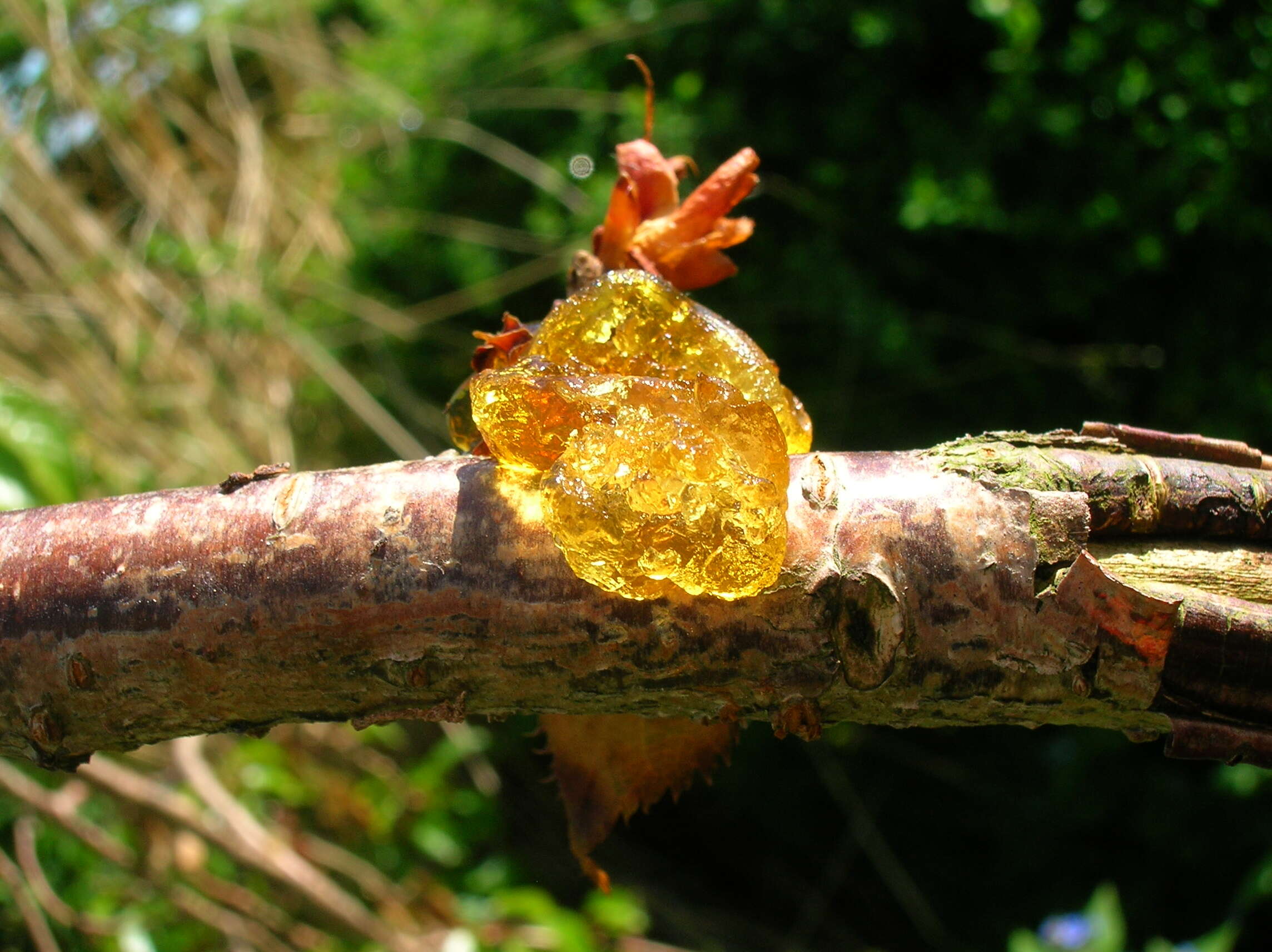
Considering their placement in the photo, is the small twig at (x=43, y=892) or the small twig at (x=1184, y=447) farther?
the small twig at (x=43, y=892)

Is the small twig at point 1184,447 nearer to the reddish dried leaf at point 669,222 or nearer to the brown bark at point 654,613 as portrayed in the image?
the brown bark at point 654,613

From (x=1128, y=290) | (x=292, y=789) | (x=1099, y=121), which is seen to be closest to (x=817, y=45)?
(x=1099, y=121)

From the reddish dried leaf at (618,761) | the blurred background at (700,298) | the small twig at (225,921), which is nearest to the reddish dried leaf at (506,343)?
the reddish dried leaf at (618,761)

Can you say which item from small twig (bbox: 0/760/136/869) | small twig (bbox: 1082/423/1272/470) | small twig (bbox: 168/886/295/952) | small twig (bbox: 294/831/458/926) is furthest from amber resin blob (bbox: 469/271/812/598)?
small twig (bbox: 294/831/458/926)

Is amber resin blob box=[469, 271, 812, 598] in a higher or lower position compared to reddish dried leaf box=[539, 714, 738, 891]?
higher

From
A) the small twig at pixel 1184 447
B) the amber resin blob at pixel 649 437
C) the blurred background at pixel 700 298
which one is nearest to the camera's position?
the amber resin blob at pixel 649 437

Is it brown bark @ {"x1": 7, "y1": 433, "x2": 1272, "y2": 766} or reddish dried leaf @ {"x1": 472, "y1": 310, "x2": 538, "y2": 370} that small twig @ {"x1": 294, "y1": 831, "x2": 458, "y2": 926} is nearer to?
brown bark @ {"x1": 7, "y1": 433, "x2": 1272, "y2": 766}

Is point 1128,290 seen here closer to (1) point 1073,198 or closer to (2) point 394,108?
(1) point 1073,198
